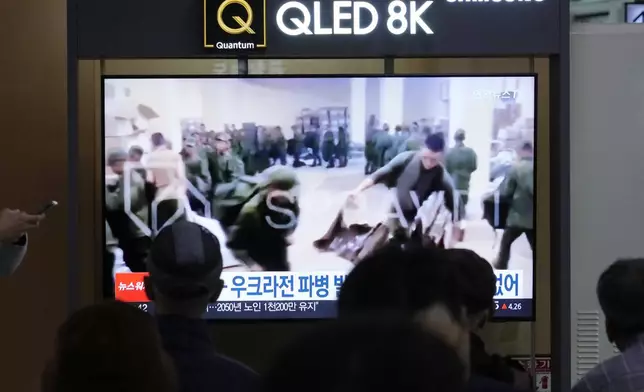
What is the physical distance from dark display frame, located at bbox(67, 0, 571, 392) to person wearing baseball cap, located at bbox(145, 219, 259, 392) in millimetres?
1834

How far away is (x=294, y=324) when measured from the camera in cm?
465

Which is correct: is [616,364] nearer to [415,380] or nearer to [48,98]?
[415,380]

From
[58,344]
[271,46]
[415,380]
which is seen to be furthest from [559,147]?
[415,380]

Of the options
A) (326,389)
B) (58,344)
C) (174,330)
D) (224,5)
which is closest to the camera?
(326,389)

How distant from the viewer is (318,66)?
4.74 meters

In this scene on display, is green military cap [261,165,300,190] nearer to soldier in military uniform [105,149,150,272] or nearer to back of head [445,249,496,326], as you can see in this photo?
soldier in military uniform [105,149,150,272]

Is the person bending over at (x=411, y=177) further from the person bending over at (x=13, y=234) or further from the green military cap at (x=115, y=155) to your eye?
the person bending over at (x=13, y=234)

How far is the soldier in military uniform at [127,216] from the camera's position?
14.4ft

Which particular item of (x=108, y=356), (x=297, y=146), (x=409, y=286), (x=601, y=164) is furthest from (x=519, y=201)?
(x=108, y=356)

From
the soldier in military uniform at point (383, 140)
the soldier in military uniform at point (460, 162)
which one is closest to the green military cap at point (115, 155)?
the soldier in military uniform at point (383, 140)

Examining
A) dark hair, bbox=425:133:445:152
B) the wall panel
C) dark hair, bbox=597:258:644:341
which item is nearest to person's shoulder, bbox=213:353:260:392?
dark hair, bbox=597:258:644:341

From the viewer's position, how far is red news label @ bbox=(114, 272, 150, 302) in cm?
441

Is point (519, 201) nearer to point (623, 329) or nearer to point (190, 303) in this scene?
point (623, 329)

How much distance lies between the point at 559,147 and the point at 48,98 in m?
2.71
